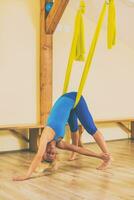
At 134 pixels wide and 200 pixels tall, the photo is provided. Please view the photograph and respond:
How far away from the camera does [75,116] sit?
4.34 metres

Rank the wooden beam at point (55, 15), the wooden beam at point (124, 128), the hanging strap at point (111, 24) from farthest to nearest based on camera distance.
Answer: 1. the wooden beam at point (124, 128)
2. the wooden beam at point (55, 15)
3. the hanging strap at point (111, 24)

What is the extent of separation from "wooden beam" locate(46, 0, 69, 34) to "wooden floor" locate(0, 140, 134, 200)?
1981mm

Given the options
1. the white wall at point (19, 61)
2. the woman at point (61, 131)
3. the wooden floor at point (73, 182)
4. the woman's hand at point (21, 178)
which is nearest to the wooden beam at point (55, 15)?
the white wall at point (19, 61)

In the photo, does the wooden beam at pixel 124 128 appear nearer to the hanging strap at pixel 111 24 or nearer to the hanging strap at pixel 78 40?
the hanging strap at pixel 78 40

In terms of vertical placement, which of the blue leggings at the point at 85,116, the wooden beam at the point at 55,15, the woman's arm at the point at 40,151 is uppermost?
the wooden beam at the point at 55,15

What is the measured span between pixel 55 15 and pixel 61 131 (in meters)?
2.10

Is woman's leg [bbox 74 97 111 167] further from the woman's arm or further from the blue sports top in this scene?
the woman's arm

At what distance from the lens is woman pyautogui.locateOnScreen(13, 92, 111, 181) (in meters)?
3.51

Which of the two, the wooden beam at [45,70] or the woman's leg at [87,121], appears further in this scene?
the wooden beam at [45,70]

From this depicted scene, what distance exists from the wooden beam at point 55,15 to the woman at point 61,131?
5.12 ft

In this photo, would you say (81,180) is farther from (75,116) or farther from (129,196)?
(75,116)

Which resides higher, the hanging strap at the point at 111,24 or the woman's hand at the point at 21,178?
the hanging strap at the point at 111,24

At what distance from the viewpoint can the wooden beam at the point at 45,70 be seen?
529cm

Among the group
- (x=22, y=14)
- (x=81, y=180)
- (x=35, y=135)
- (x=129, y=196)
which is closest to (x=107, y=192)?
(x=129, y=196)
